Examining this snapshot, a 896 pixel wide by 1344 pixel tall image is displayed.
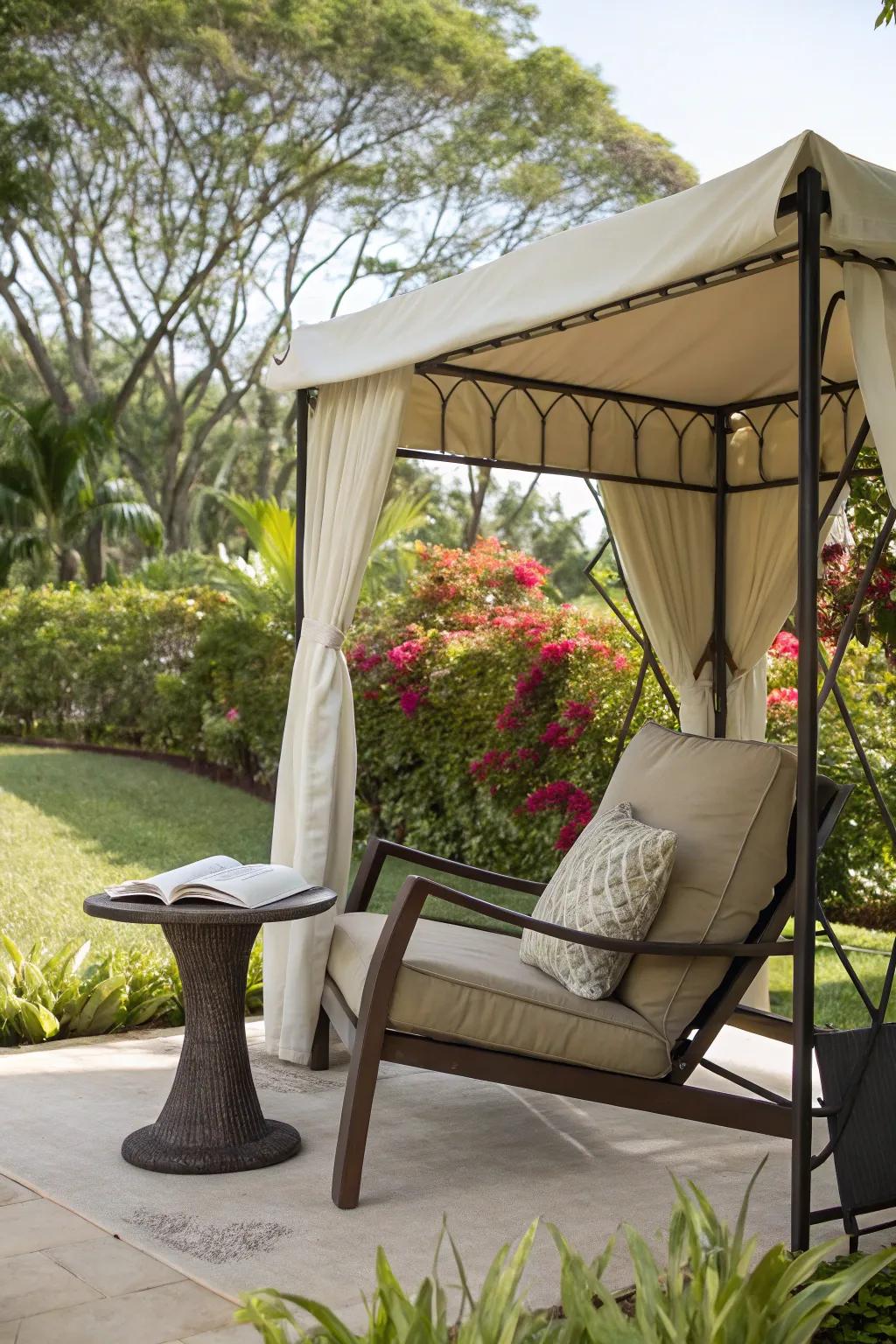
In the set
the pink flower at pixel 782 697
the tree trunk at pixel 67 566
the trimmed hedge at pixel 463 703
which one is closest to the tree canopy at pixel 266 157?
the tree trunk at pixel 67 566

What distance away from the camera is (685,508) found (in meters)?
4.87

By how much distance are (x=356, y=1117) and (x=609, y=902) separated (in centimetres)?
79

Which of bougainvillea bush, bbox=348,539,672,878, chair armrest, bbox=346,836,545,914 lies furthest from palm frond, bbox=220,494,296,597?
chair armrest, bbox=346,836,545,914

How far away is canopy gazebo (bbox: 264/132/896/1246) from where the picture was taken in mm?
2633

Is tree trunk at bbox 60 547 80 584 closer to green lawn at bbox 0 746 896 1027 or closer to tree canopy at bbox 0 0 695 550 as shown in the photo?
tree canopy at bbox 0 0 695 550

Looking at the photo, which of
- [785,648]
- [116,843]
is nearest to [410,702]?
[116,843]

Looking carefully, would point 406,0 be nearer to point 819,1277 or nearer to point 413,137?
point 413,137

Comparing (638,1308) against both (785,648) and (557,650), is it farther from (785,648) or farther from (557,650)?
(557,650)

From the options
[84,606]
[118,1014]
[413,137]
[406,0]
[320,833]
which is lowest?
[118,1014]

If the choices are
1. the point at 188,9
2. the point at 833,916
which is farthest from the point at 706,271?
the point at 188,9

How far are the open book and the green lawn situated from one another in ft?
8.46

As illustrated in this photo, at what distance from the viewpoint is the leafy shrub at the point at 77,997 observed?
423 centimetres

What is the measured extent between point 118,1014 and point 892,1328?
2814 millimetres

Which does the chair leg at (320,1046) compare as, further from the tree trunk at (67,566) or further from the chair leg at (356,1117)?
the tree trunk at (67,566)
